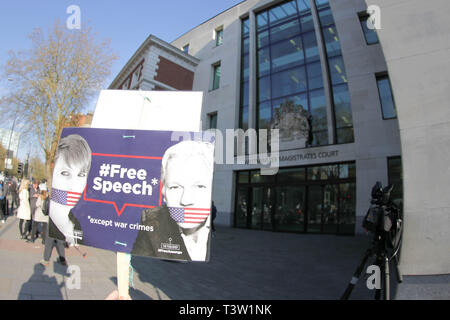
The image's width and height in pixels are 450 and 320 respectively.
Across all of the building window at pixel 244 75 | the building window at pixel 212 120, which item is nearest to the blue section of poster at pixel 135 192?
the building window at pixel 244 75

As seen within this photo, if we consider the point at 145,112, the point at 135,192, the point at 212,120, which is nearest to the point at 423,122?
the point at 145,112

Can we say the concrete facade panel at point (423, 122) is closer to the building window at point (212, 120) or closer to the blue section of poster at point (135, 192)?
the blue section of poster at point (135, 192)

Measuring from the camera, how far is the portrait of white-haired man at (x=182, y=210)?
1.95m

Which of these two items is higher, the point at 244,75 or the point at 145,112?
the point at 244,75

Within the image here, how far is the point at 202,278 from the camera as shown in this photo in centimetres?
607

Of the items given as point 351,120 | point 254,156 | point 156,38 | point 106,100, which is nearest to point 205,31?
point 156,38

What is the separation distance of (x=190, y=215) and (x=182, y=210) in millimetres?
73

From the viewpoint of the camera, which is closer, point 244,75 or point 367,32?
point 367,32

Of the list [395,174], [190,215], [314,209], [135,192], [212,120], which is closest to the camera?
[190,215]

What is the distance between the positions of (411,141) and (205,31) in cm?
2385

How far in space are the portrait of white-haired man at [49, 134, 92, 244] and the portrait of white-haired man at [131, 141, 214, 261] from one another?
2.07 ft

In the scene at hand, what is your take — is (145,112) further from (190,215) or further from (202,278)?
(202,278)

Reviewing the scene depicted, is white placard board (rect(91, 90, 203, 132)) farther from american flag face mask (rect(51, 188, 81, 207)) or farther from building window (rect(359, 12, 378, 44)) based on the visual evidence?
building window (rect(359, 12, 378, 44))

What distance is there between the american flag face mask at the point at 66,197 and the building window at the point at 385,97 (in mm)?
15407
